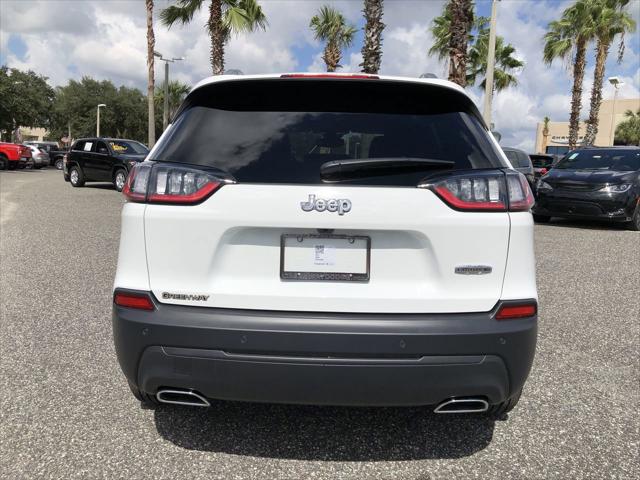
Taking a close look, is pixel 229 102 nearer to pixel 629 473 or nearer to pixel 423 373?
pixel 423 373

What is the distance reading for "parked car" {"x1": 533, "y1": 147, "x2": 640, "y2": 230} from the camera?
1088cm

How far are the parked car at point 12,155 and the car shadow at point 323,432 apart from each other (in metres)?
30.7

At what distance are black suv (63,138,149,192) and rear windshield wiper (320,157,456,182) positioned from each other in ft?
54.8

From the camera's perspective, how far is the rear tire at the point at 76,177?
20047 millimetres

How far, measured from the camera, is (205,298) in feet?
7.46

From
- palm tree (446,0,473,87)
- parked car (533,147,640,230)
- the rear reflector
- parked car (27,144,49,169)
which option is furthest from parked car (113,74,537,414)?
parked car (27,144,49,169)

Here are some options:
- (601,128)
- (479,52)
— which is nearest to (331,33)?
(479,52)

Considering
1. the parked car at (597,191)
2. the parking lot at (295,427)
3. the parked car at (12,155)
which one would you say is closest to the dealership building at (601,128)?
the parked car at (12,155)

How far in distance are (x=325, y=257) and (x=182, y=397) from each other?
0.88 meters

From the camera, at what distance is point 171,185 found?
2.30 m

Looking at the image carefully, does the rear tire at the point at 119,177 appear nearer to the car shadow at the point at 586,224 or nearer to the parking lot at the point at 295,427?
the car shadow at the point at 586,224

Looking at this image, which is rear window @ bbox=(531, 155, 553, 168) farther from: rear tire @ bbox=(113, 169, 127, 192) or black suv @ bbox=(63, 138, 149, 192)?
rear tire @ bbox=(113, 169, 127, 192)

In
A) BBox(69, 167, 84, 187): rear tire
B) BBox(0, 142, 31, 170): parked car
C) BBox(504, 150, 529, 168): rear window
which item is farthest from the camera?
BBox(0, 142, 31, 170): parked car

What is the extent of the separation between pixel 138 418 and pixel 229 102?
5.79 feet
